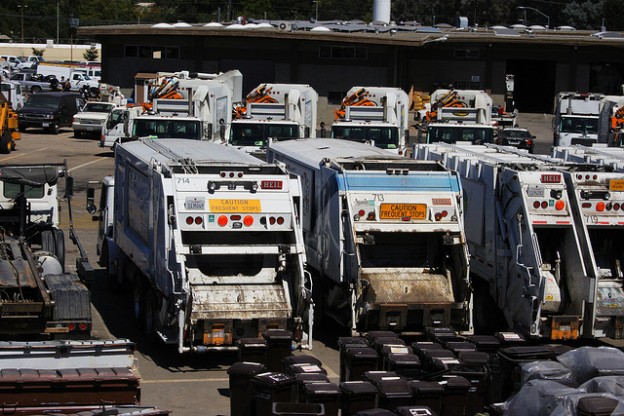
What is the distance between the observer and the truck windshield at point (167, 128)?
35.5m

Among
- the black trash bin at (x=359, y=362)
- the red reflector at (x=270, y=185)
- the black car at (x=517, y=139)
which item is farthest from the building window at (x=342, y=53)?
the black trash bin at (x=359, y=362)

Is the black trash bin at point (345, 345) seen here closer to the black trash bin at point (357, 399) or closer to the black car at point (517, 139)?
the black trash bin at point (357, 399)

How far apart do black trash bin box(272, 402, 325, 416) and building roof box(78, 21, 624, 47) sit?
4966 centimetres

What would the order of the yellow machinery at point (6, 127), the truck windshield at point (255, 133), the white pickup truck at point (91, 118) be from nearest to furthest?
the truck windshield at point (255, 133), the yellow machinery at point (6, 127), the white pickup truck at point (91, 118)

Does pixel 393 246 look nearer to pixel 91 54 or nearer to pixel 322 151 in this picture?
pixel 322 151

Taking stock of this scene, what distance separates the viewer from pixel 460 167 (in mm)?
20391

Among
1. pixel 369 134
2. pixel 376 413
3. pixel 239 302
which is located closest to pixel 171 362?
pixel 239 302

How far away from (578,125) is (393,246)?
90.4ft

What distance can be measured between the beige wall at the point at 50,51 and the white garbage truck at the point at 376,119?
79.0m

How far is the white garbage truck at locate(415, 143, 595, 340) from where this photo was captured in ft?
57.6

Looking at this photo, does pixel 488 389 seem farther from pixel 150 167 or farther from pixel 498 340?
pixel 150 167

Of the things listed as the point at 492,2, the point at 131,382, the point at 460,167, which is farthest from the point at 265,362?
the point at 492,2

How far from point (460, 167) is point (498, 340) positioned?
18.3ft

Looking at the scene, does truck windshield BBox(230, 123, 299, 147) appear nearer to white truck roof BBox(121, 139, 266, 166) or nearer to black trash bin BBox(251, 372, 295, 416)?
white truck roof BBox(121, 139, 266, 166)
